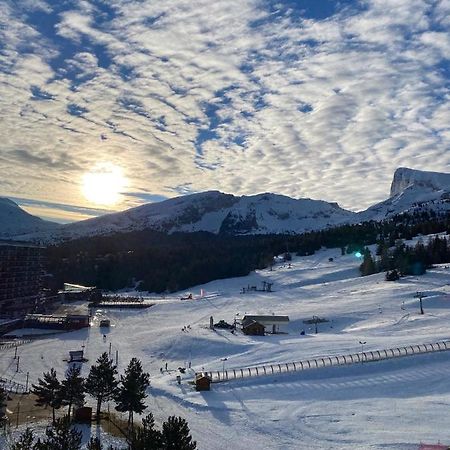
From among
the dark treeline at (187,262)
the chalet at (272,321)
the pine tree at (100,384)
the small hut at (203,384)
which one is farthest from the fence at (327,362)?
the dark treeline at (187,262)

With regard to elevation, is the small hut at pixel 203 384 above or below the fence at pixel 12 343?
below

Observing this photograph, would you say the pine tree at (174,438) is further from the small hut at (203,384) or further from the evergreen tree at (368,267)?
the evergreen tree at (368,267)

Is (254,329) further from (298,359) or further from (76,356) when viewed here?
(76,356)

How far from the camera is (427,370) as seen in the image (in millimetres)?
36969

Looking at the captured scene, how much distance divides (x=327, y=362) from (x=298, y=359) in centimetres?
307

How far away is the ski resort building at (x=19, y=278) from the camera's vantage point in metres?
91.4

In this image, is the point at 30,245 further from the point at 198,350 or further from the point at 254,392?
the point at 254,392

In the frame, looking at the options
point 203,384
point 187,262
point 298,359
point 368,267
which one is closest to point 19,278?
point 187,262

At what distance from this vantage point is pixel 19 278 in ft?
320

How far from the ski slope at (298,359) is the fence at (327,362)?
0.84 meters

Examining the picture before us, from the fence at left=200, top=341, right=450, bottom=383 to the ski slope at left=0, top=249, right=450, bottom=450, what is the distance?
0.84 meters

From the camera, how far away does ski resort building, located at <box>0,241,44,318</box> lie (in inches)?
3600

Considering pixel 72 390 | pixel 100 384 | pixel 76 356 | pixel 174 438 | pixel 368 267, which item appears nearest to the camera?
pixel 174 438

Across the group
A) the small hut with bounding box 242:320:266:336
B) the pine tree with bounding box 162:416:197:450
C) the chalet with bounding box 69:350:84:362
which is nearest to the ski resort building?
the chalet with bounding box 69:350:84:362
